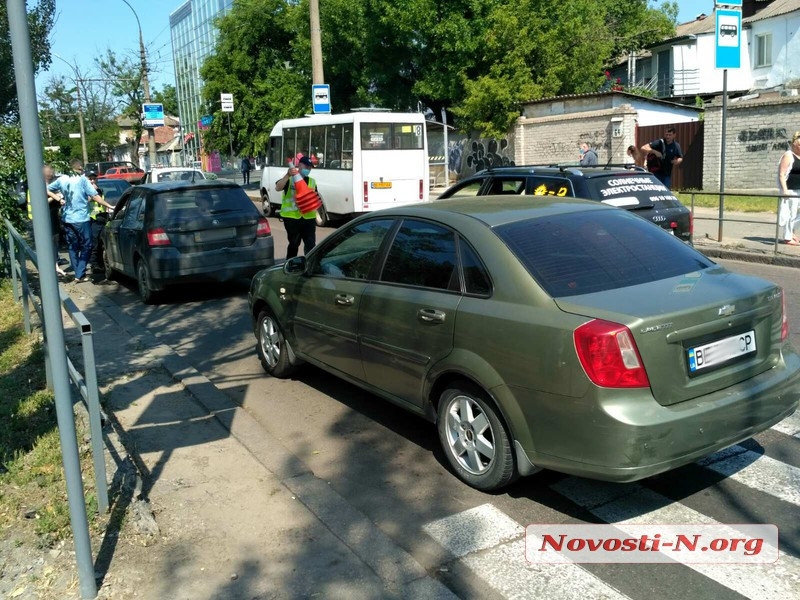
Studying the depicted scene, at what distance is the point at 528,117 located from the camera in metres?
28.2

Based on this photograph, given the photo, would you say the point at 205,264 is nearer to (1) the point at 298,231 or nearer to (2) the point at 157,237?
(2) the point at 157,237

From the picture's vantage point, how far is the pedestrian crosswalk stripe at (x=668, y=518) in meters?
3.40

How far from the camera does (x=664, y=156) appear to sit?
1405cm

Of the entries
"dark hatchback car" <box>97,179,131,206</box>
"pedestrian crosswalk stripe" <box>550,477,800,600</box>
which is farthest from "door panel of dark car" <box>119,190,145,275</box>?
"dark hatchback car" <box>97,179,131,206</box>

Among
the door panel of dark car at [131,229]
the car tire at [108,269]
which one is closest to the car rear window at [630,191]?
the door panel of dark car at [131,229]

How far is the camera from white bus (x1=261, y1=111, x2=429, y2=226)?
63.1ft

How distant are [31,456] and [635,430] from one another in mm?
3705

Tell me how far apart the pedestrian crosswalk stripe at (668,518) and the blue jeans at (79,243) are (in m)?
9.31

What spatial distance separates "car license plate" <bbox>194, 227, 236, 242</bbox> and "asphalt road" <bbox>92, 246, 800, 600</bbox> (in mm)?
3940

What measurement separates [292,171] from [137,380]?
496 cm

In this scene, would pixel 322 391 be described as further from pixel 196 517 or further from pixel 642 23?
pixel 642 23

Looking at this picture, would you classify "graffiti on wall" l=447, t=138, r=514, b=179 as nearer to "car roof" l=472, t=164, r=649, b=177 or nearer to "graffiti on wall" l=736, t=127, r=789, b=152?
"graffiti on wall" l=736, t=127, r=789, b=152

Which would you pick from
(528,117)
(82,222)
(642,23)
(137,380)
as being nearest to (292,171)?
(82,222)

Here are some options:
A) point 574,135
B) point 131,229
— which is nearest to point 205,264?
point 131,229
